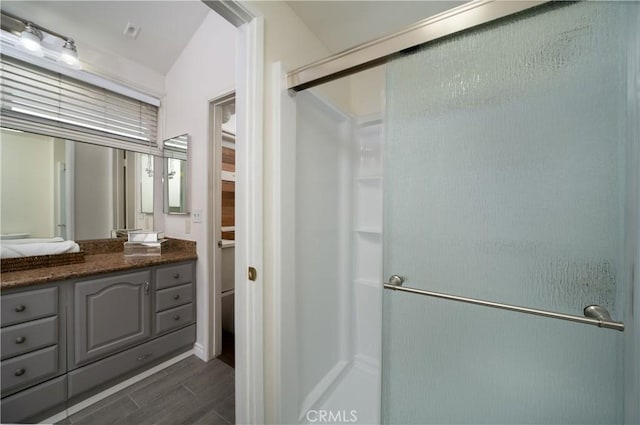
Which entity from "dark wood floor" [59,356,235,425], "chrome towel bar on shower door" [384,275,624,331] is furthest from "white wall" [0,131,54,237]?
"chrome towel bar on shower door" [384,275,624,331]

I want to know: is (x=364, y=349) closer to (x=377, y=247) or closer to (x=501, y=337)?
(x=377, y=247)

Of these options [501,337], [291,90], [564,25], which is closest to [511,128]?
[564,25]

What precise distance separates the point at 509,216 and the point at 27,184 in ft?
8.91

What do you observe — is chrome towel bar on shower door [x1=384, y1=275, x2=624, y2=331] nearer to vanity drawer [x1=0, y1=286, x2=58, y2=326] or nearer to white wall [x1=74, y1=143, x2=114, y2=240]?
vanity drawer [x1=0, y1=286, x2=58, y2=326]

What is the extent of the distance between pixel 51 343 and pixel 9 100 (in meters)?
1.54

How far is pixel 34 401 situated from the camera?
120cm

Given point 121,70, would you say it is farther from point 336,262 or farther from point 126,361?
point 336,262

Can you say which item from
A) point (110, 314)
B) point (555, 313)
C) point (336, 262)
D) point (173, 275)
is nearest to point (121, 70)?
point (173, 275)

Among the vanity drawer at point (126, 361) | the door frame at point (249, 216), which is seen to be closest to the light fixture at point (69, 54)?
the door frame at point (249, 216)

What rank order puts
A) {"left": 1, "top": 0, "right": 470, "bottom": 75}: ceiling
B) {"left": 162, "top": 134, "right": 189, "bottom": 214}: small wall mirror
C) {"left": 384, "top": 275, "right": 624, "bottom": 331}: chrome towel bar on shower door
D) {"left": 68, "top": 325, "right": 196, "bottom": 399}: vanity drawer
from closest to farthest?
{"left": 384, "top": 275, "right": 624, "bottom": 331}: chrome towel bar on shower door < {"left": 1, "top": 0, "right": 470, "bottom": 75}: ceiling < {"left": 68, "top": 325, "right": 196, "bottom": 399}: vanity drawer < {"left": 162, "top": 134, "right": 189, "bottom": 214}: small wall mirror

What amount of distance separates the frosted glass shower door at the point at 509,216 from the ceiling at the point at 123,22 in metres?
1.90

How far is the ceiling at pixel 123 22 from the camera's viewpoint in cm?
154

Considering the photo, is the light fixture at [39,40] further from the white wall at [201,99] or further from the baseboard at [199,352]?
the baseboard at [199,352]

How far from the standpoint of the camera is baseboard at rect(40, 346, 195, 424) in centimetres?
131
